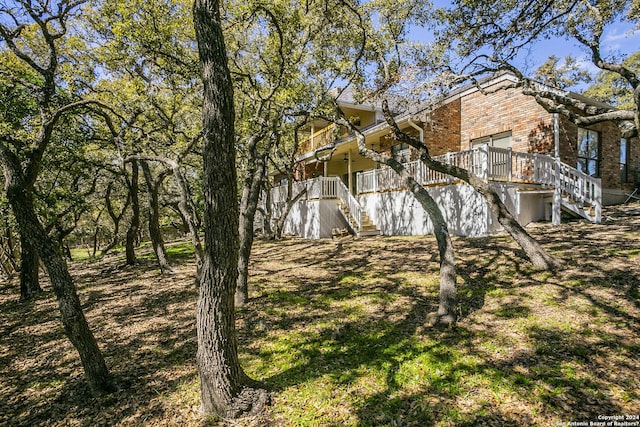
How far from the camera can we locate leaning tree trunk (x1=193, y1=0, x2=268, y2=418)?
114 inches

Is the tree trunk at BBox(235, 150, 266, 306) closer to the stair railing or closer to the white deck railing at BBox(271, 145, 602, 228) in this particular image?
the white deck railing at BBox(271, 145, 602, 228)

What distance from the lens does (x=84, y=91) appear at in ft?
30.2

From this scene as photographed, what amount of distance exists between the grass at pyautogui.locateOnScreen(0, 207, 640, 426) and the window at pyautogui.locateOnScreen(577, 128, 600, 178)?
18.4 feet

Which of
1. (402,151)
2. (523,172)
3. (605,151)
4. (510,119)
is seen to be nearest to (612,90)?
(605,151)

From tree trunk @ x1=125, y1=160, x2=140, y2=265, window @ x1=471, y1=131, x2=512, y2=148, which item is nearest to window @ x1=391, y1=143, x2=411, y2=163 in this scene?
window @ x1=471, y1=131, x2=512, y2=148

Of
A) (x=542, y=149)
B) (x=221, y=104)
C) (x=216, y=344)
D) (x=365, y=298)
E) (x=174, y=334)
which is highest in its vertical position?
(x=542, y=149)

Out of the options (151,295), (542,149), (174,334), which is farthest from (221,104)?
(542,149)

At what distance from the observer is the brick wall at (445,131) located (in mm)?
13945

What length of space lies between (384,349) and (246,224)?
11.3ft

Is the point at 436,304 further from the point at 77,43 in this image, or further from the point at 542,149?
the point at 77,43

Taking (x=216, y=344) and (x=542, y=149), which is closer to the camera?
(x=216, y=344)

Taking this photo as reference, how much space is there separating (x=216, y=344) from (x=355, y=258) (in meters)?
6.74

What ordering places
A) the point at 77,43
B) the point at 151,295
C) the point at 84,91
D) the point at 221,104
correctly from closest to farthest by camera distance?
the point at 221,104 < the point at 151,295 < the point at 77,43 < the point at 84,91

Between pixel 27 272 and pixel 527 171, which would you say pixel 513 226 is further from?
pixel 27 272
